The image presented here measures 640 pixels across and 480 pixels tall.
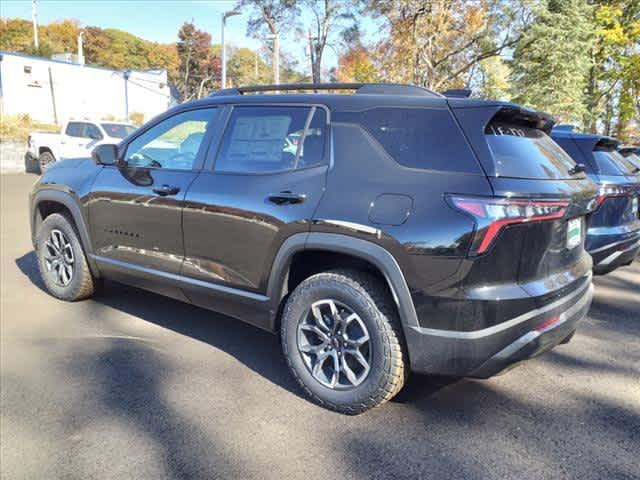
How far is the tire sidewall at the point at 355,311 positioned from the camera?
8.27ft

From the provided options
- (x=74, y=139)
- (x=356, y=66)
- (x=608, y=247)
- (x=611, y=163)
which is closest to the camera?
(x=608, y=247)

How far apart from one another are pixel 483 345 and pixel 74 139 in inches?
597

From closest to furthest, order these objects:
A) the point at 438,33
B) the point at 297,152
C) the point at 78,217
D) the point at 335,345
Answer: the point at 335,345
the point at 297,152
the point at 78,217
the point at 438,33

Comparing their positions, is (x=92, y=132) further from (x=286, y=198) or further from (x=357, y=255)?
(x=357, y=255)

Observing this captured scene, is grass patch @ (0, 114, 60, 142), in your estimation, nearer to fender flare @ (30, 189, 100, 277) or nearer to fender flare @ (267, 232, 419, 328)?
fender flare @ (30, 189, 100, 277)

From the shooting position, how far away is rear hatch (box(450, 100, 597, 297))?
228cm

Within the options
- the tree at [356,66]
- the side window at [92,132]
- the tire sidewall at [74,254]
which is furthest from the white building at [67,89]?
the tire sidewall at [74,254]

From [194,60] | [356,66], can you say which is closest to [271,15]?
[356,66]

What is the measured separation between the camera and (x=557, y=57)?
22.8m

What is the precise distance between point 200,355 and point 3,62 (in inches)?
1407

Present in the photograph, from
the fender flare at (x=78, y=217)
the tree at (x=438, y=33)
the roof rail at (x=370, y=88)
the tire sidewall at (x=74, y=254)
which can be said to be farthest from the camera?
the tree at (x=438, y=33)

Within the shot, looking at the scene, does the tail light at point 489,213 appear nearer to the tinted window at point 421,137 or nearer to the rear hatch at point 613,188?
the tinted window at point 421,137

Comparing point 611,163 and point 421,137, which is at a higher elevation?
point 421,137

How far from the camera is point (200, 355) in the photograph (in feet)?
11.4
